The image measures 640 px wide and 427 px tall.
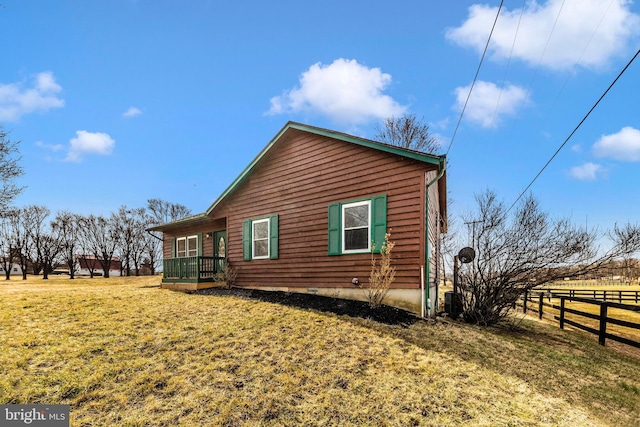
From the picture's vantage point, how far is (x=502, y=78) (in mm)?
10945

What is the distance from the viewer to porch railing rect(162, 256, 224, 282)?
546 inches

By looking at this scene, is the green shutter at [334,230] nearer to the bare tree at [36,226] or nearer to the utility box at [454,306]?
the utility box at [454,306]

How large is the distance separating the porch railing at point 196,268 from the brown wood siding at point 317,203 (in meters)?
1.21

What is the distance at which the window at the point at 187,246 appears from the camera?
17.6m

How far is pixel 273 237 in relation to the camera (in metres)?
11.9

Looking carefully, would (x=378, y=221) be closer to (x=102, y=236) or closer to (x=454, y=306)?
(x=454, y=306)

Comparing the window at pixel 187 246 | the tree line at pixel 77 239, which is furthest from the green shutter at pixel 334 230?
the tree line at pixel 77 239

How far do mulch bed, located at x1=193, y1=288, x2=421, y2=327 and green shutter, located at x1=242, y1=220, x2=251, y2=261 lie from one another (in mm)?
1822

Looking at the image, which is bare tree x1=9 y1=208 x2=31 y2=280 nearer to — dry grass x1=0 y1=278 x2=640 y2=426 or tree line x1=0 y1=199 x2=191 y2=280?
tree line x1=0 y1=199 x2=191 y2=280

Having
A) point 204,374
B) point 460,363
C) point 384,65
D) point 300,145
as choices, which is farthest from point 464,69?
point 204,374

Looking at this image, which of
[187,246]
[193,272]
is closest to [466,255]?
[193,272]

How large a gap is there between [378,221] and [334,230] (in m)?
1.51

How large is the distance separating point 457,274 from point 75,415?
938 cm

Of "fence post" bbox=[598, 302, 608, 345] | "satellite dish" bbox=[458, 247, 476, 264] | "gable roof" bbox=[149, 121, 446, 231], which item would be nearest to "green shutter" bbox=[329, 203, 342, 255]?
"gable roof" bbox=[149, 121, 446, 231]
